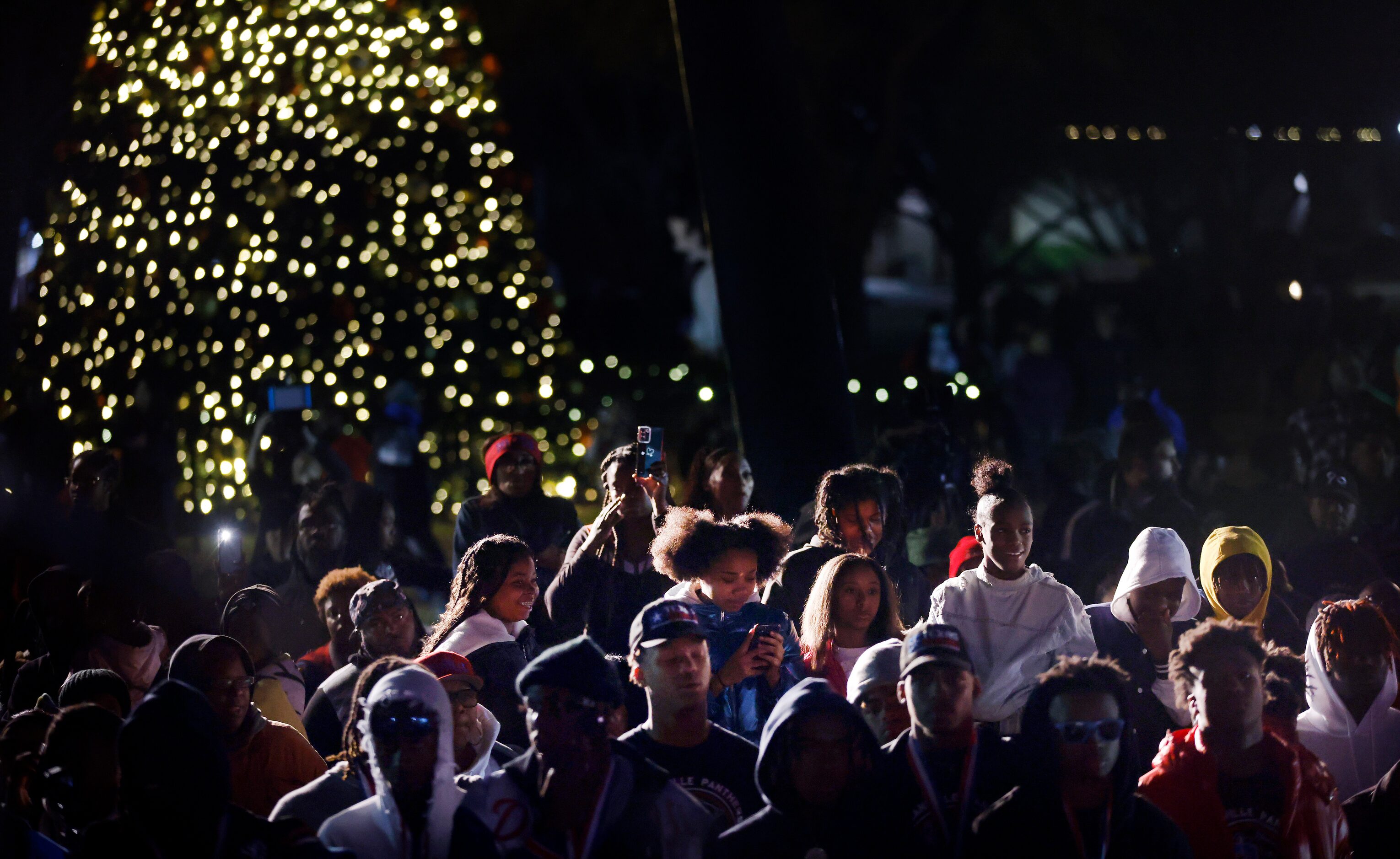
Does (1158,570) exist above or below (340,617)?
below

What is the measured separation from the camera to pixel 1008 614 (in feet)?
14.8

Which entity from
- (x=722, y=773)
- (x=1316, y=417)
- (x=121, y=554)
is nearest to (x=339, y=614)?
(x=121, y=554)

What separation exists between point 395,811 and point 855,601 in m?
1.78

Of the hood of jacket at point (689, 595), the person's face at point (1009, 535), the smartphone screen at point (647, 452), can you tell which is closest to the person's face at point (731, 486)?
the smartphone screen at point (647, 452)

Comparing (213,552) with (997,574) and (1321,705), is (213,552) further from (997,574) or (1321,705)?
(1321,705)

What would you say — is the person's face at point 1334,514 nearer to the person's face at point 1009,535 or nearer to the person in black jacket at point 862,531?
the person in black jacket at point 862,531

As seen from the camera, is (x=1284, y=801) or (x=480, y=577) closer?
(x=1284, y=801)

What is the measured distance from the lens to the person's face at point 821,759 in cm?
342

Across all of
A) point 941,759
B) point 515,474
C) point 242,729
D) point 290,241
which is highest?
point 290,241

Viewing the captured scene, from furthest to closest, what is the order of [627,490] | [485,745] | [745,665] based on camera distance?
[627,490] < [745,665] < [485,745]

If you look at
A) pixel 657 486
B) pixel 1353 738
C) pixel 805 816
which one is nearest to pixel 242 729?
pixel 805 816

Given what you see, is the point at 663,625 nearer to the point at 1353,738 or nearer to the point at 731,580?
the point at 731,580

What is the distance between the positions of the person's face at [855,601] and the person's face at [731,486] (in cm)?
168

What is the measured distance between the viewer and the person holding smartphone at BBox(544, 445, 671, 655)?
5.16m
